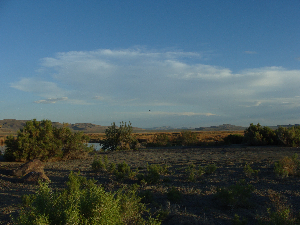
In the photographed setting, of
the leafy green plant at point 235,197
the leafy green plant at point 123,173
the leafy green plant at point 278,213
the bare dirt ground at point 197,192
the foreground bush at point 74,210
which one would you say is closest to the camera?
the foreground bush at point 74,210

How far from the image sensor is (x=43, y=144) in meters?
15.4

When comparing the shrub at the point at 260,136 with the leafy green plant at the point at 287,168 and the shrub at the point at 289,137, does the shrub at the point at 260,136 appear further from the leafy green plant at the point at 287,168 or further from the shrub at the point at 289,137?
the leafy green plant at the point at 287,168

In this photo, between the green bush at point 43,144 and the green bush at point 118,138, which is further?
the green bush at point 118,138

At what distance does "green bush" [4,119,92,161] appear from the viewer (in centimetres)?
1524

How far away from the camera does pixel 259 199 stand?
700 cm

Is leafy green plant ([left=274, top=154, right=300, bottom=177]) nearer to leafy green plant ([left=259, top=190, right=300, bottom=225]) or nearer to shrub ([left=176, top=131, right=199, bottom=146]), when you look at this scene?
leafy green plant ([left=259, top=190, right=300, bottom=225])

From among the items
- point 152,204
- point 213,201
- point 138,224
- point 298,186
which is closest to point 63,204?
point 138,224

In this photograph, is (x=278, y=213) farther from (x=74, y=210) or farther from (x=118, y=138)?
(x=118, y=138)

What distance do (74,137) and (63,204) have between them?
14.5 meters

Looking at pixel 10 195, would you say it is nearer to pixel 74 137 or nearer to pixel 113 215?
pixel 113 215

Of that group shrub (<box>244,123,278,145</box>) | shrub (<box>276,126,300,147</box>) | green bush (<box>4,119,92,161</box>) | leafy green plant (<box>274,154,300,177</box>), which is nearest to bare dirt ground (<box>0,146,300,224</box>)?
leafy green plant (<box>274,154,300,177</box>)

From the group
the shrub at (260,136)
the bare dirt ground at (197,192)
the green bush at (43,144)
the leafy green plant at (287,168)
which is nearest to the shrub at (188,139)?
the shrub at (260,136)

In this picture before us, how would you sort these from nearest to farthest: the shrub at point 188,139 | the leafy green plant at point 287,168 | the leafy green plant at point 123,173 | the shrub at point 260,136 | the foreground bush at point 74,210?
the foreground bush at point 74,210 < the leafy green plant at point 287,168 < the leafy green plant at point 123,173 < the shrub at point 260,136 < the shrub at point 188,139

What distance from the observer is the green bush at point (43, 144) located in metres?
15.2
